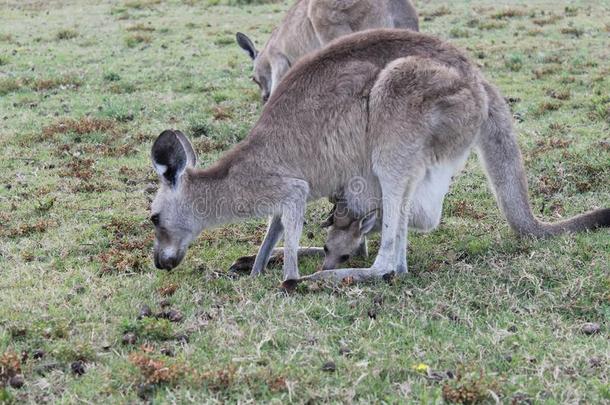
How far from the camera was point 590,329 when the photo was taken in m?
4.19

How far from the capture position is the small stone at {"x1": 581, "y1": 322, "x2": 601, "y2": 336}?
13.7 ft

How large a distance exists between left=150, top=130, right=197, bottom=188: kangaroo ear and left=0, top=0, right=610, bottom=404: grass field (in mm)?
676

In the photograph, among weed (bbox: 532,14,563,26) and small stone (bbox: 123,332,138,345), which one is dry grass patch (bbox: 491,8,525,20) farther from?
small stone (bbox: 123,332,138,345)

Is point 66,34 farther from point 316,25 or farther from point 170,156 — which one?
point 170,156

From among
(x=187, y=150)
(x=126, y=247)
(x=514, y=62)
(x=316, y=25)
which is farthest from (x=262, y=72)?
(x=187, y=150)

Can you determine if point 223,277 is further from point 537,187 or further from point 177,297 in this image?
point 537,187

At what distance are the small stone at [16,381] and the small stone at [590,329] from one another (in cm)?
281

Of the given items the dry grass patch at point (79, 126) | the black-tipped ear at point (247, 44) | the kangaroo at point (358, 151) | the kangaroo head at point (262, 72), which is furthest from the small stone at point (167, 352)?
the black-tipped ear at point (247, 44)

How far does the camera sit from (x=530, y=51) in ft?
40.6

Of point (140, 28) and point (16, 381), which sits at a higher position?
point (16, 381)

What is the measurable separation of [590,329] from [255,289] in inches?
77.1

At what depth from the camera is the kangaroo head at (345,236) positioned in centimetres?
548

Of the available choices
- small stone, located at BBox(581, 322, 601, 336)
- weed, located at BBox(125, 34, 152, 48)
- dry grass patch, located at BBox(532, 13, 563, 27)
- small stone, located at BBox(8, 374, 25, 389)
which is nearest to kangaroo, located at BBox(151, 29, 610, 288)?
small stone, located at BBox(581, 322, 601, 336)

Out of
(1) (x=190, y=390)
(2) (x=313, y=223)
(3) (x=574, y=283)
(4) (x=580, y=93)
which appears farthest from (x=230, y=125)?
(1) (x=190, y=390)
